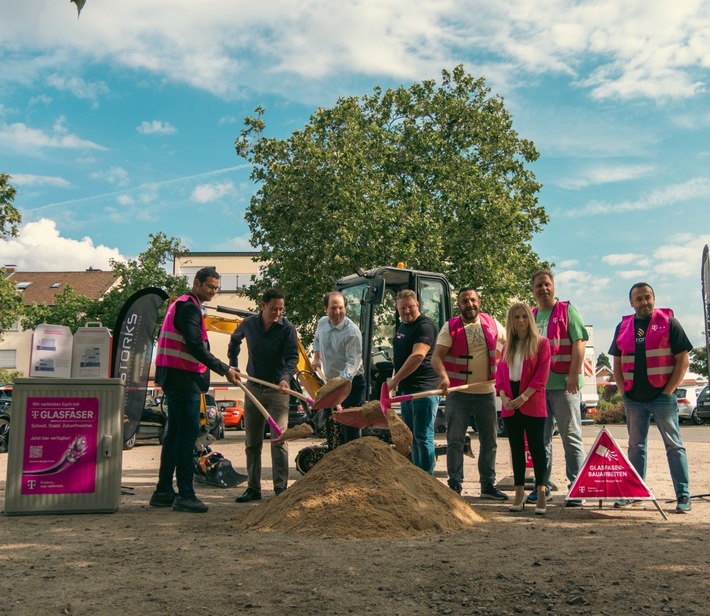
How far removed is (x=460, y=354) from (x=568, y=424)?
4.02ft

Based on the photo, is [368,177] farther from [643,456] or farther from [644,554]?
[644,554]

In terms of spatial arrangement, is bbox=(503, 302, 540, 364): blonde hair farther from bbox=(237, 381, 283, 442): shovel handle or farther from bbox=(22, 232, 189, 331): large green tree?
bbox=(22, 232, 189, 331): large green tree

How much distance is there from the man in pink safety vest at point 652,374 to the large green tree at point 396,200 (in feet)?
54.7

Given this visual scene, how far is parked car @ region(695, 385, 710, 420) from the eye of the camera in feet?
104

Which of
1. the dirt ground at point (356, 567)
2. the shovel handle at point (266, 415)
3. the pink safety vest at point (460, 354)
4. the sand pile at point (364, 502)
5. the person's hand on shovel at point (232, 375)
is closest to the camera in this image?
the dirt ground at point (356, 567)

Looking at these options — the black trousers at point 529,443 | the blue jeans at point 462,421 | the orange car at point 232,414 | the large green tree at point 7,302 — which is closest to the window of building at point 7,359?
the large green tree at point 7,302

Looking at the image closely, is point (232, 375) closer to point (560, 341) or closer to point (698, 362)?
point (560, 341)

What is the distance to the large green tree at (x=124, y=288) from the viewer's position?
152ft

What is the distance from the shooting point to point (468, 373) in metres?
7.91

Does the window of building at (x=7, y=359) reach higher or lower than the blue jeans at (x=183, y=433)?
higher

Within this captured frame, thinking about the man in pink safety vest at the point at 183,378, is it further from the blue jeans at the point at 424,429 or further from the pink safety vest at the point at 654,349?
the pink safety vest at the point at 654,349

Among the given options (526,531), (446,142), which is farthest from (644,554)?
(446,142)

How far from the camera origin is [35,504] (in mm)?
7152

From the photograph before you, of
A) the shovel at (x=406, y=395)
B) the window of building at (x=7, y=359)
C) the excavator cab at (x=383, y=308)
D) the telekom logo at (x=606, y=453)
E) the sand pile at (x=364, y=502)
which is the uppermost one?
the window of building at (x=7, y=359)
